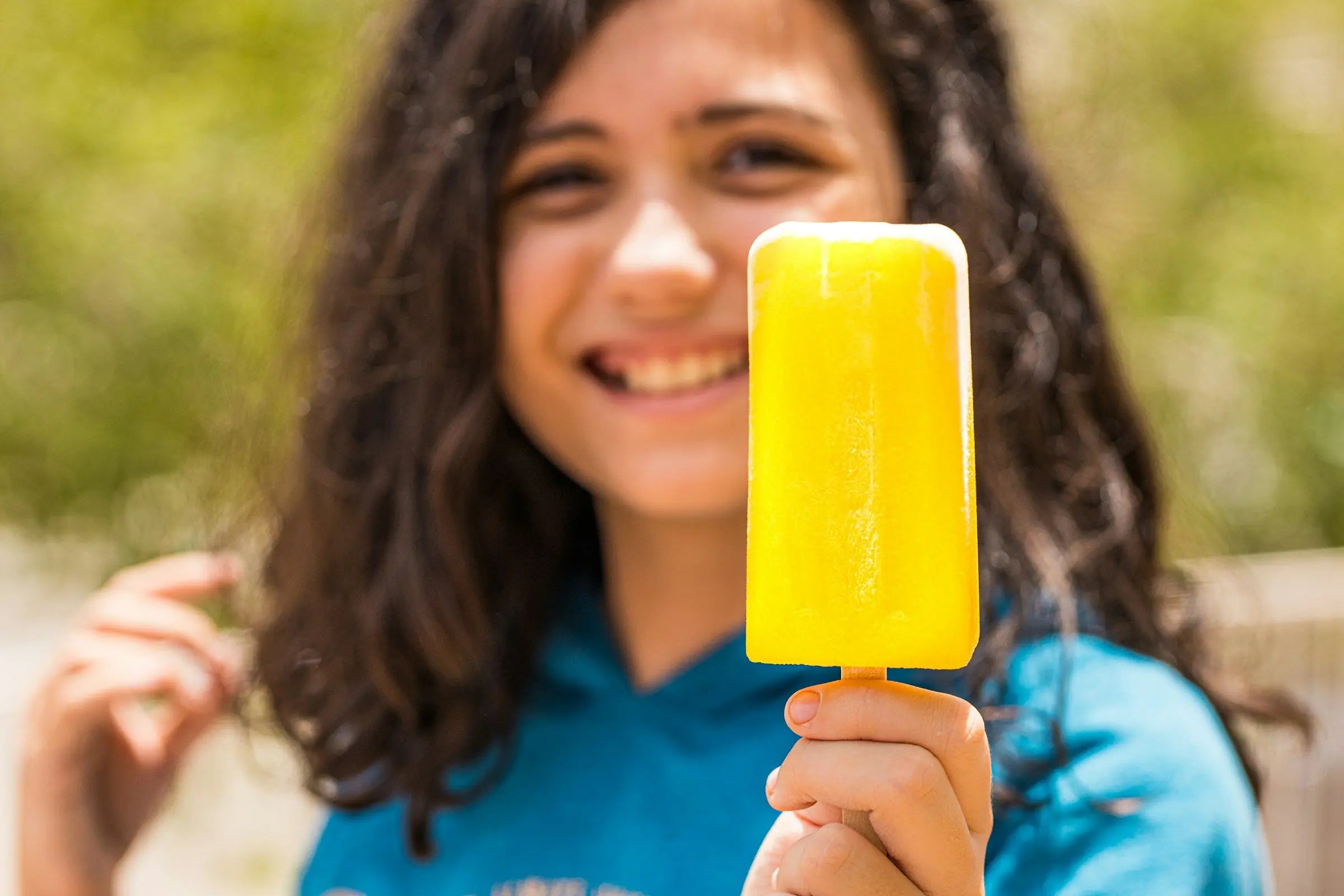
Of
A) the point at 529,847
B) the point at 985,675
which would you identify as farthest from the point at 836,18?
Answer: the point at 529,847

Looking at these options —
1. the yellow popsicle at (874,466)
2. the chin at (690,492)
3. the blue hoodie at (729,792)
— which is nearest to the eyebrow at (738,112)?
the chin at (690,492)

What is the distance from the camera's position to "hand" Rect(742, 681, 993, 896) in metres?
1.13

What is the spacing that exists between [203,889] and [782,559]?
3.58 meters

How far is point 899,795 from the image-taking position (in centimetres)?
113

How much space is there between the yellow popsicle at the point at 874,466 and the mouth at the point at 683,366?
55 cm

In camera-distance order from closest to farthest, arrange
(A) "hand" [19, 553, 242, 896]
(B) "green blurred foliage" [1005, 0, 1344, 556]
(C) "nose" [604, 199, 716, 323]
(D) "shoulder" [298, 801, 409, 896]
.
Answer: (C) "nose" [604, 199, 716, 323] → (D) "shoulder" [298, 801, 409, 896] → (A) "hand" [19, 553, 242, 896] → (B) "green blurred foliage" [1005, 0, 1344, 556]

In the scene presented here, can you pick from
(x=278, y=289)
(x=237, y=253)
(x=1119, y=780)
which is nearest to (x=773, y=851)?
(x=1119, y=780)

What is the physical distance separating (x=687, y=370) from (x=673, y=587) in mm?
466

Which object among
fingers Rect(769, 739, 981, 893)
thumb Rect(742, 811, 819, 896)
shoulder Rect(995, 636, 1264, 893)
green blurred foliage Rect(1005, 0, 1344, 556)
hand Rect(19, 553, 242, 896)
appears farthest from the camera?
green blurred foliage Rect(1005, 0, 1344, 556)

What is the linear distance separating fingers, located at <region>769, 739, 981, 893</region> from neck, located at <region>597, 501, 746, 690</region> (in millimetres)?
858

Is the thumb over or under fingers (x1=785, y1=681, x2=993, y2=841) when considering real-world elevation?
under

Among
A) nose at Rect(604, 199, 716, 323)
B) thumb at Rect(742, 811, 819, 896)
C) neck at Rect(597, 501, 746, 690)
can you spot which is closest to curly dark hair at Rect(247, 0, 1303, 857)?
neck at Rect(597, 501, 746, 690)

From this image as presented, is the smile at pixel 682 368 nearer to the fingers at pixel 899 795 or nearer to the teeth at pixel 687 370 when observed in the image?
the teeth at pixel 687 370

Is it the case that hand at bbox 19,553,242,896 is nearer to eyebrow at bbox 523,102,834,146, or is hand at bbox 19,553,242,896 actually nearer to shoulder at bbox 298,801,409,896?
shoulder at bbox 298,801,409,896
